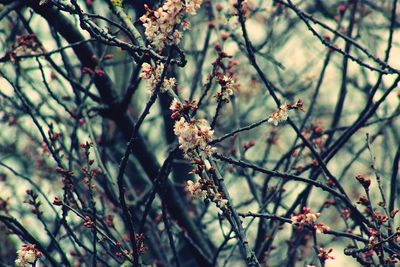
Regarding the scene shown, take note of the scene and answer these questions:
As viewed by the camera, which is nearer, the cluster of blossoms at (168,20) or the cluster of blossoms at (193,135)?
the cluster of blossoms at (168,20)

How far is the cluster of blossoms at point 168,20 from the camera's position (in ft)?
7.84

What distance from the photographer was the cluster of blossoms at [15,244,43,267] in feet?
9.59

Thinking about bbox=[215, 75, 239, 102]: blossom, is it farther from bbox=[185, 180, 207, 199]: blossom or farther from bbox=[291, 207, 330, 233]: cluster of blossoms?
bbox=[291, 207, 330, 233]: cluster of blossoms

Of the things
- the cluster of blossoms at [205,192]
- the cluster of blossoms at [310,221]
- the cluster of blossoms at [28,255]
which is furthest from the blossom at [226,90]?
the cluster of blossoms at [28,255]

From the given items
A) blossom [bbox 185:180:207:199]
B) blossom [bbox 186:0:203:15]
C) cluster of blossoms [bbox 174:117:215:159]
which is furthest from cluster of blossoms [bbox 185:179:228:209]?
blossom [bbox 186:0:203:15]

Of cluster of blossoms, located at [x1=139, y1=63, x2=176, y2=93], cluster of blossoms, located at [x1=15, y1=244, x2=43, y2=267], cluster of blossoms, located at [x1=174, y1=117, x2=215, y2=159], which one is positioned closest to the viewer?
cluster of blossoms, located at [x1=174, y1=117, x2=215, y2=159]

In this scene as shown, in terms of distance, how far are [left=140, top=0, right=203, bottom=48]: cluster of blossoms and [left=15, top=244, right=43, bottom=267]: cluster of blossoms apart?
133cm

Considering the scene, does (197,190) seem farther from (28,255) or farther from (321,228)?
(28,255)

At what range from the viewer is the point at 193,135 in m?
2.57

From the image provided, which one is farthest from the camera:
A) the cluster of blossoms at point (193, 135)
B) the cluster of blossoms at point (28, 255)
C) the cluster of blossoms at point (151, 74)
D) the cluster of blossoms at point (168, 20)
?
the cluster of blossoms at point (28, 255)

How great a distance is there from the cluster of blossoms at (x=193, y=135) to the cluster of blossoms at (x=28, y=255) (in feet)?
3.44

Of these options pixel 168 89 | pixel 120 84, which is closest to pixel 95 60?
pixel 168 89

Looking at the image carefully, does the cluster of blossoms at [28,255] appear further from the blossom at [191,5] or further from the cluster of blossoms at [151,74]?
the blossom at [191,5]

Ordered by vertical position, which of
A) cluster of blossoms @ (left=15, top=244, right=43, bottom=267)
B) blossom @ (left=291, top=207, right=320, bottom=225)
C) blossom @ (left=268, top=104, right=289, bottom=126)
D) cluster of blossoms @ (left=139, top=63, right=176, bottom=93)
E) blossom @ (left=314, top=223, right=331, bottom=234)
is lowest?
cluster of blossoms @ (left=15, top=244, right=43, bottom=267)
